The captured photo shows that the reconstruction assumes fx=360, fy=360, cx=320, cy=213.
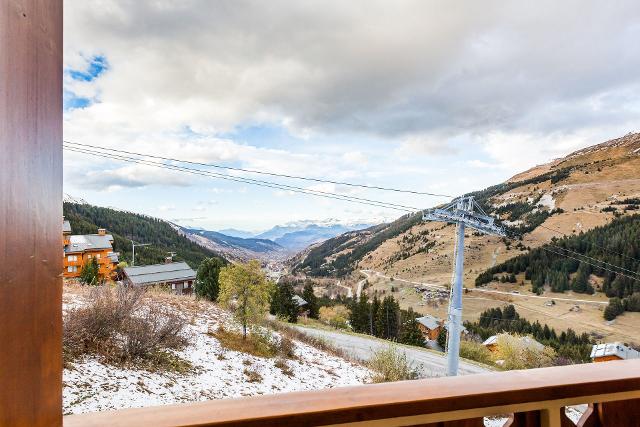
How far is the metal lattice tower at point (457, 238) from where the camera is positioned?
6164 mm

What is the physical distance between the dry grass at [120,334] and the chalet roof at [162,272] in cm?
481

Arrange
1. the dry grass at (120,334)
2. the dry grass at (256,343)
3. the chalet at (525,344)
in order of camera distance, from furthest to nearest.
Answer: the chalet at (525,344) < the dry grass at (256,343) < the dry grass at (120,334)

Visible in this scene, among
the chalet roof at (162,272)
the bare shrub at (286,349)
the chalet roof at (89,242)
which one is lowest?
the bare shrub at (286,349)

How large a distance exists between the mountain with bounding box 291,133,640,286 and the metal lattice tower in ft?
61.1

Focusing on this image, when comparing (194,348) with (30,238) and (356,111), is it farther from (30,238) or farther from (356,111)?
(356,111)

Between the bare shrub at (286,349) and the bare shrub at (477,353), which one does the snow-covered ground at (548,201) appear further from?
the bare shrub at (286,349)

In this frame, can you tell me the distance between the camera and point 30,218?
294 millimetres

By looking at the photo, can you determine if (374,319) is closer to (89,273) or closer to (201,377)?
(89,273)

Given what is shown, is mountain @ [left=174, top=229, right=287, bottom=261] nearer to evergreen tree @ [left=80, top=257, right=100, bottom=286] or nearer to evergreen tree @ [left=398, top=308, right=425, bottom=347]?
evergreen tree @ [left=80, top=257, right=100, bottom=286]

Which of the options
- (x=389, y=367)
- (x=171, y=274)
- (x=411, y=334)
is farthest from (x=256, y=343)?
(x=411, y=334)

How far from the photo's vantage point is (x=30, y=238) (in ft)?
0.96

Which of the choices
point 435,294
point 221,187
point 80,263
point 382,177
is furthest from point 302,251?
point 80,263

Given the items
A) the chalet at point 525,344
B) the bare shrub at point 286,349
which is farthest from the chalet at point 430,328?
the bare shrub at point 286,349

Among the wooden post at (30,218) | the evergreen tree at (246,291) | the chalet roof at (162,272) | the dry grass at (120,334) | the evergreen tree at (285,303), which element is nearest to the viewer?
the wooden post at (30,218)
